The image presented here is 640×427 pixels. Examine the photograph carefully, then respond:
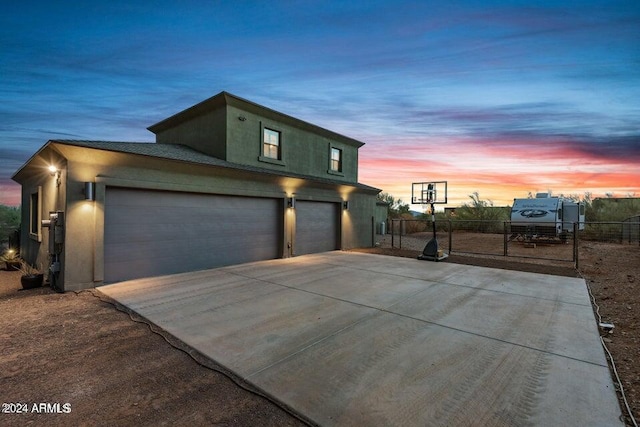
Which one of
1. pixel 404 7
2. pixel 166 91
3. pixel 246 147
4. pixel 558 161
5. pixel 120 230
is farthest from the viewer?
pixel 558 161

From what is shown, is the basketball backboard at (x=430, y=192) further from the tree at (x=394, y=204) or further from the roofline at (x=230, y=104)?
the tree at (x=394, y=204)

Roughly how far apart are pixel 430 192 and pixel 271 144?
22.4 feet

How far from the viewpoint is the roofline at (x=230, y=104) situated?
9.87 m

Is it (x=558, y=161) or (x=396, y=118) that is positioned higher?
(x=396, y=118)

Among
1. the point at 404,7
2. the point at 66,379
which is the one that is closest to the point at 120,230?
the point at 66,379

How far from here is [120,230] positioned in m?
6.84

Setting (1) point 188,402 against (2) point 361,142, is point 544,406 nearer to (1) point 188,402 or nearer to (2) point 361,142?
(1) point 188,402

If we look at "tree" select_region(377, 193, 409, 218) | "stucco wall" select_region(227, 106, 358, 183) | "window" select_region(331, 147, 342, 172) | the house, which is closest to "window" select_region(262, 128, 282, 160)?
the house

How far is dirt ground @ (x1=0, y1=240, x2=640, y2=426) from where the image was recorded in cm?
223

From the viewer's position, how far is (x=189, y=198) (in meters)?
8.21

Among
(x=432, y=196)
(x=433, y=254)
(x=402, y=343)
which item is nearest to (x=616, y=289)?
(x=433, y=254)

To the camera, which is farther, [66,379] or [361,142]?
[361,142]

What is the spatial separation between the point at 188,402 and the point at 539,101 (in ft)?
50.2

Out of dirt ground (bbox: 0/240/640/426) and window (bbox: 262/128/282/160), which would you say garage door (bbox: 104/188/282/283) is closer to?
dirt ground (bbox: 0/240/640/426)
